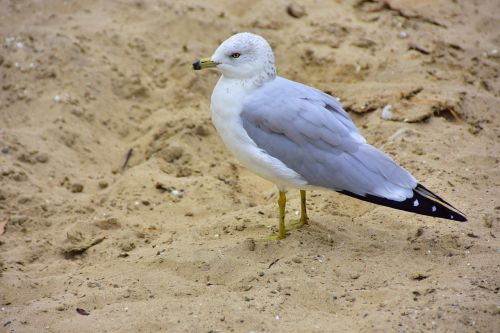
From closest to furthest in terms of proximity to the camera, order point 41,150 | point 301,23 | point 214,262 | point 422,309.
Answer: point 422,309 → point 214,262 → point 41,150 → point 301,23

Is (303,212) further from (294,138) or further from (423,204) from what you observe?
(423,204)

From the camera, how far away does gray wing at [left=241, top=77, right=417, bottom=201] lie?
3.88 meters

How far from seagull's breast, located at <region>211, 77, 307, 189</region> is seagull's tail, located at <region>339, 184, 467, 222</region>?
42 centimetres

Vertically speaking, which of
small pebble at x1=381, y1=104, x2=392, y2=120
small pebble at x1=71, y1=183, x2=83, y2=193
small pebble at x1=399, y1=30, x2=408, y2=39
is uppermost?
small pebble at x1=399, y1=30, x2=408, y2=39

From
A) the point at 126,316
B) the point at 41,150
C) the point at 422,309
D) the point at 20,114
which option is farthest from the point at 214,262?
the point at 20,114

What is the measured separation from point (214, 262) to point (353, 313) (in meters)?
0.91

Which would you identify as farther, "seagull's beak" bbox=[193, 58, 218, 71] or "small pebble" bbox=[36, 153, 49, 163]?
"small pebble" bbox=[36, 153, 49, 163]

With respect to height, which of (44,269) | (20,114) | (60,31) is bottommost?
(44,269)

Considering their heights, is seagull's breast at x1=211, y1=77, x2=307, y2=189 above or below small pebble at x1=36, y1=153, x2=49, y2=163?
above

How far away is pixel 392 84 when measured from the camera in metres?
5.72

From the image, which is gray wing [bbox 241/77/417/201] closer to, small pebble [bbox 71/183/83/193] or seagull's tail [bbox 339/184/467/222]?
seagull's tail [bbox 339/184/467/222]

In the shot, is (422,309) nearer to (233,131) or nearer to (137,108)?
(233,131)

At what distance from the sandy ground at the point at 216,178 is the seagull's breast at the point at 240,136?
1.29ft

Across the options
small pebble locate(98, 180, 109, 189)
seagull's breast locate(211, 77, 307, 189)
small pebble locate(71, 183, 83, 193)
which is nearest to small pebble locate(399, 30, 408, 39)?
seagull's breast locate(211, 77, 307, 189)
